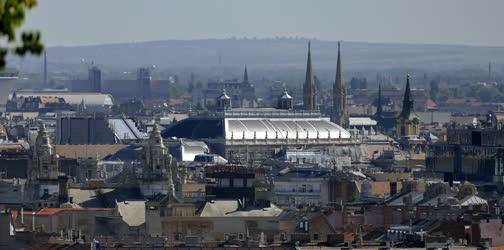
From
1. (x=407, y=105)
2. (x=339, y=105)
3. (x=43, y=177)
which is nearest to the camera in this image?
(x=43, y=177)

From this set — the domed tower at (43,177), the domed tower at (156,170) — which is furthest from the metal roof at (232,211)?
the domed tower at (43,177)

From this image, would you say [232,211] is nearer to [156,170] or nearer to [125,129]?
[156,170]

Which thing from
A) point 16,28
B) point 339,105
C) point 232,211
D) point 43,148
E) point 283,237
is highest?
point 16,28

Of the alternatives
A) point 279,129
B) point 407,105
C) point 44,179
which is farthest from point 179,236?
point 407,105

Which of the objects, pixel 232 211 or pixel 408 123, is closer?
pixel 232 211

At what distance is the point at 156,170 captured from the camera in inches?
2345

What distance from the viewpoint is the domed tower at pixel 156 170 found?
58.4 m

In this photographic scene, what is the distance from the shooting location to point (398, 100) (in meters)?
199

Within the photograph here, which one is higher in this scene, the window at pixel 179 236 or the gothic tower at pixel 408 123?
the window at pixel 179 236

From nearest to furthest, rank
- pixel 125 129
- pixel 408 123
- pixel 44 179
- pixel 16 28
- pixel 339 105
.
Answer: pixel 16 28, pixel 44 179, pixel 125 129, pixel 408 123, pixel 339 105

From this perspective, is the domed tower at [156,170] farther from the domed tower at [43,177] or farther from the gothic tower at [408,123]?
the gothic tower at [408,123]

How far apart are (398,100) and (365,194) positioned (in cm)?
12769

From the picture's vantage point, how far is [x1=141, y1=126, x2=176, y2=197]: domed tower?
192ft

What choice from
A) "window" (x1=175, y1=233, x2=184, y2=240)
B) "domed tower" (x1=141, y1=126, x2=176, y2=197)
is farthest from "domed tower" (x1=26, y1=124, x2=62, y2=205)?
"window" (x1=175, y1=233, x2=184, y2=240)
